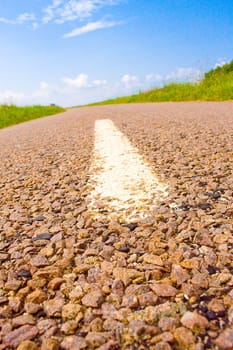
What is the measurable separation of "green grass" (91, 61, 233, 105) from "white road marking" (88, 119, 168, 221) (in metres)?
8.75

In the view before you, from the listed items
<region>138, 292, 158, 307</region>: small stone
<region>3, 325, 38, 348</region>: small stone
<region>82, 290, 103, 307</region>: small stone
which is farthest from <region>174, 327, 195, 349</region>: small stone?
<region>3, 325, 38, 348</region>: small stone

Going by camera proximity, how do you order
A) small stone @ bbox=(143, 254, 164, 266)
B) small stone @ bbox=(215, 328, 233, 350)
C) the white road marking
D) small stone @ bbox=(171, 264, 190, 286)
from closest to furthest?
small stone @ bbox=(215, 328, 233, 350)
small stone @ bbox=(171, 264, 190, 286)
small stone @ bbox=(143, 254, 164, 266)
the white road marking

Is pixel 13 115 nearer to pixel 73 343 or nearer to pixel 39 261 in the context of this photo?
pixel 39 261

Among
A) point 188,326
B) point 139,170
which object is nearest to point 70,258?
point 188,326

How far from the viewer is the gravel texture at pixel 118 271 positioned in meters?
0.87

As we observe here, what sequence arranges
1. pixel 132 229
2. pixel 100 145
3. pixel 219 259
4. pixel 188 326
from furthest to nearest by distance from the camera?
pixel 100 145 < pixel 132 229 < pixel 219 259 < pixel 188 326

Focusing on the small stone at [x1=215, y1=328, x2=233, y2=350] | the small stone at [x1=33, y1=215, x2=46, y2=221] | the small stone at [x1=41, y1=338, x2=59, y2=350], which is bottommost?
the small stone at [x1=215, y1=328, x2=233, y2=350]

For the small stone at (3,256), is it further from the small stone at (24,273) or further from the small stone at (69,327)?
the small stone at (69,327)

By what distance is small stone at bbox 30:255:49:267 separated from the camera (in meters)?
1.23

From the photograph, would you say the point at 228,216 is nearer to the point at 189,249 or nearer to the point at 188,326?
the point at 189,249

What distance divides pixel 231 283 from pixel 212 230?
1.16ft

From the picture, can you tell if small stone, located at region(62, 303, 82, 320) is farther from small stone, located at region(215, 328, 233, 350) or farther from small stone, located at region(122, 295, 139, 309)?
small stone, located at region(215, 328, 233, 350)

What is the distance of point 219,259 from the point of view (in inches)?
45.2

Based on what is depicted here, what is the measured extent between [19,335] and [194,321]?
1.44 feet
